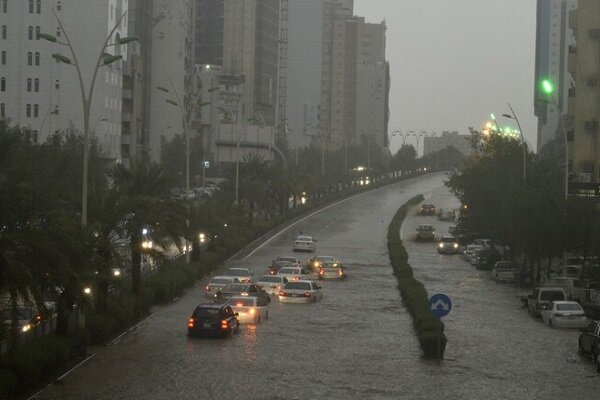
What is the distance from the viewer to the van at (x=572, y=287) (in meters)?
44.3

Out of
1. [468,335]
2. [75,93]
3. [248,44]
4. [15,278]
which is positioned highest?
[248,44]

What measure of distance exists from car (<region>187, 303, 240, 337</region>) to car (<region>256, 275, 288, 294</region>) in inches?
542

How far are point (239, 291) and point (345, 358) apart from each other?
1241 centimetres

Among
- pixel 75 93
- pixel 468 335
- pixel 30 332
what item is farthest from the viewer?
pixel 75 93

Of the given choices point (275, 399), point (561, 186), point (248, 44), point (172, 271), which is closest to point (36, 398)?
point (275, 399)

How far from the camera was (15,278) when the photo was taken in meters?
20.8

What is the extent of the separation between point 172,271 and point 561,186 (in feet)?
89.9

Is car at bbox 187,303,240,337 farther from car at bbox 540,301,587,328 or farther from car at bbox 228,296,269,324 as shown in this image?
car at bbox 540,301,587,328

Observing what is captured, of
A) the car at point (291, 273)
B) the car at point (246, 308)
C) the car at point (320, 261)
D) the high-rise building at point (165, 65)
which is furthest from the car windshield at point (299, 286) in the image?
the high-rise building at point (165, 65)

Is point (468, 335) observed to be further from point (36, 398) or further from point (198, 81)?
point (198, 81)

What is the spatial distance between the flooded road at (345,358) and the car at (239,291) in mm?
883

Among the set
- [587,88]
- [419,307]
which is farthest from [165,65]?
[419,307]

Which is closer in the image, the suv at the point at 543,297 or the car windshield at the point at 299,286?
the suv at the point at 543,297

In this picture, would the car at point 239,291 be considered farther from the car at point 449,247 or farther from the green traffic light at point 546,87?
the car at point 449,247
